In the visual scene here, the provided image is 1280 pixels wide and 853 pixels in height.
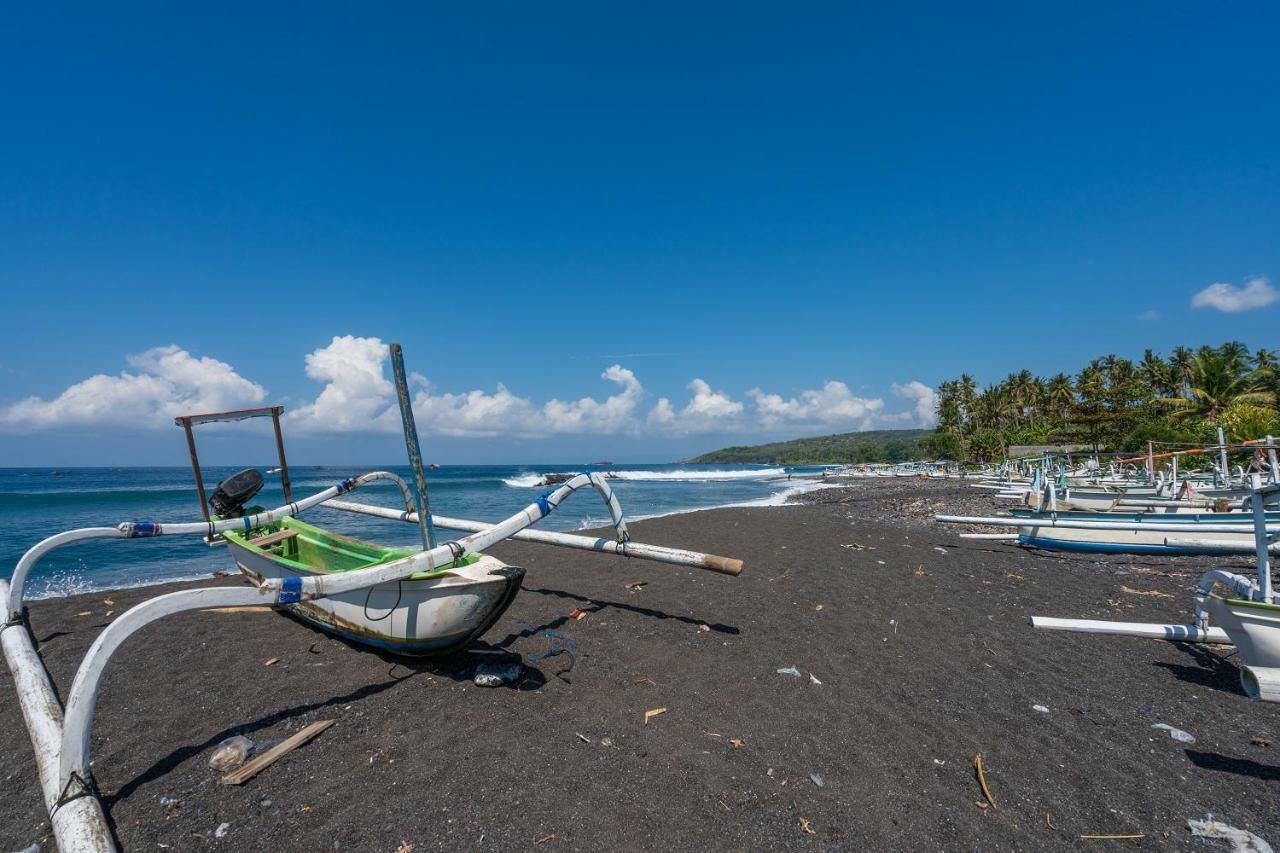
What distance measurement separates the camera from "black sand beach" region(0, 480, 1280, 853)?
115 inches

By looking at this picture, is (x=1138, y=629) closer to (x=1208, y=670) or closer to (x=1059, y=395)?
(x=1208, y=670)

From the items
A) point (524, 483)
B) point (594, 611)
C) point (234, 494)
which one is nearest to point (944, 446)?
point (524, 483)

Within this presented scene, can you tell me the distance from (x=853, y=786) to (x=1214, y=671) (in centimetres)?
441

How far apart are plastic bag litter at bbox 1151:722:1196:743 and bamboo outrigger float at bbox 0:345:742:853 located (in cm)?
359

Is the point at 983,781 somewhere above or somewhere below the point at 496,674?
below

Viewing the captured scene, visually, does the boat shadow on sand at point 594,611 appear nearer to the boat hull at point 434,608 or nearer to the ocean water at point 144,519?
the boat hull at point 434,608

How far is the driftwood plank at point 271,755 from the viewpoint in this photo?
3.28 meters

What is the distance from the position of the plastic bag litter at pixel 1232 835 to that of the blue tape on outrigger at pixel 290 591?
5.55m

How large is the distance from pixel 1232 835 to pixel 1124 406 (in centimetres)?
4937

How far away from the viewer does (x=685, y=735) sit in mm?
3773

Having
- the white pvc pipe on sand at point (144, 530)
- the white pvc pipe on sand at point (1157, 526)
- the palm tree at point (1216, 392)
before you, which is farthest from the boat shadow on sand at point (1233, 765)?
the palm tree at point (1216, 392)

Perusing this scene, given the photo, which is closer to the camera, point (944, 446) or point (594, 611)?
point (594, 611)

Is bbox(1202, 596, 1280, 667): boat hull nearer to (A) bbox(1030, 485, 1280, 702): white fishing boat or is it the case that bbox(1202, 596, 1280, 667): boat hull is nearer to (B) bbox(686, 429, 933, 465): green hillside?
(A) bbox(1030, 485, 1280, 702): white fishing boat

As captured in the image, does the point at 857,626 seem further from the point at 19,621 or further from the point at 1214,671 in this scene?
the point at 19,621
